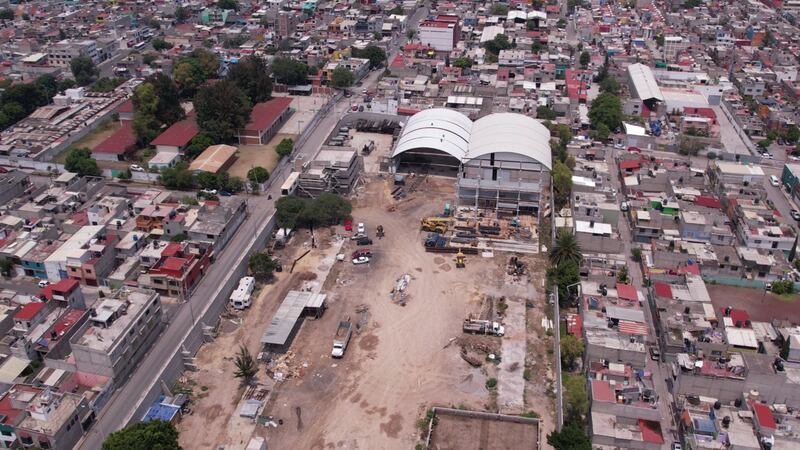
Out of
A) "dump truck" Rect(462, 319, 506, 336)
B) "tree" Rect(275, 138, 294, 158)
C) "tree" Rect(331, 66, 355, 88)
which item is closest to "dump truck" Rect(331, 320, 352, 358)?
"dump truck" Rect(462, 319, 506, 336)

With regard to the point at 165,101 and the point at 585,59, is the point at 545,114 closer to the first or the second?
the point at 585,59

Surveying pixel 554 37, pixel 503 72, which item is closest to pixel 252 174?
pixel 503 72

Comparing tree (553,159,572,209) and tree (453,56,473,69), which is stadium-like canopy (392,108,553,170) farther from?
tree (453,56,473,69)

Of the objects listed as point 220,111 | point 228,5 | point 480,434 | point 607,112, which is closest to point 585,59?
point 607,112

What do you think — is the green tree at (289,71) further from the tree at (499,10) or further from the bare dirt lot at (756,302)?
the bare dirt lot at (756,302)

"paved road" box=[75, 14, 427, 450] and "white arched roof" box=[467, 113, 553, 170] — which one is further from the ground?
"white arched roof" box=[467, 113, 553, 170]

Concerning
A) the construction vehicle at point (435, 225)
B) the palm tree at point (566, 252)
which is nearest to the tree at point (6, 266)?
the construction vehicle at point (435, 225)
